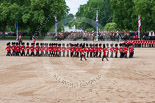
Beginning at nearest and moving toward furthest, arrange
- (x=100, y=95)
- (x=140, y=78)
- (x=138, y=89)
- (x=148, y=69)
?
(x=100, y=95) < (x=138, y=89) < (x=140, y=78) < (x=148, y=69)

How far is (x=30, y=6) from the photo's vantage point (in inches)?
2434

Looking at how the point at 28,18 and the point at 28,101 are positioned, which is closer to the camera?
the point at 28,101

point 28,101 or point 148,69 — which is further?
point 148,69

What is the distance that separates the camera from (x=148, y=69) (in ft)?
60.3

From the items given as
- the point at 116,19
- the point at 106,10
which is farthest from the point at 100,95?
the point at 106,10

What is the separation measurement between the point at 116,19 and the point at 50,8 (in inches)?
545

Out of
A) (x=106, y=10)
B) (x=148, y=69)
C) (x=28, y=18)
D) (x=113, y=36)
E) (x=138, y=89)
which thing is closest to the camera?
(x=138, y=89)

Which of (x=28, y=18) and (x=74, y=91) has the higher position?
(x=28, y=18)

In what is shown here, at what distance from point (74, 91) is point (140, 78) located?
4.43m

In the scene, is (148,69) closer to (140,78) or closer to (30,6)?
(140,78)

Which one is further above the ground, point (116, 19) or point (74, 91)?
point (116, 19)

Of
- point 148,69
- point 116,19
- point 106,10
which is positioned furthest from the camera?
point 106,10

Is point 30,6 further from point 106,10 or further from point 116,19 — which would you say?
point 106,10

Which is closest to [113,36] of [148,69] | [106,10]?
[148,69]
